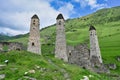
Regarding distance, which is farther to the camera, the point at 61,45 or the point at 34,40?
the point at 61,45

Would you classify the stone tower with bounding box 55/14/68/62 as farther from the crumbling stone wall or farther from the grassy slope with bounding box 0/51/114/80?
the grassy slope with bounding box 0/51/114/80

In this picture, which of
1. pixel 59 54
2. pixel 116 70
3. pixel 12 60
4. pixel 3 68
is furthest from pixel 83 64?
pixel 116 70

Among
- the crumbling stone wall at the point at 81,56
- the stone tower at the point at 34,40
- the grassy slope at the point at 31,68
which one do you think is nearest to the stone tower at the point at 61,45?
the stone tower at the point at 34,40

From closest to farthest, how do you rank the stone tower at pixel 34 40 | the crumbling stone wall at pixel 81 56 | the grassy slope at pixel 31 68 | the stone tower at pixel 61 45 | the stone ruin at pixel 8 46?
1. the grassy slope at pixel 31 68
2. the crumbling stone wall at pixel 81 56
3. the stone ruin at pixel 8 46
4. the stone tower at pixel 34 40
5. the stone tower at pixel 61 45

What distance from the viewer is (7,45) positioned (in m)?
64.9

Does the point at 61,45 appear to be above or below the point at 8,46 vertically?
above

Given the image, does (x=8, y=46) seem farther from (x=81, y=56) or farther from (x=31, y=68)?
(x=31, y=68)

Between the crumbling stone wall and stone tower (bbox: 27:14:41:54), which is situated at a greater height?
stone tower (bbox: 27:14:41:54)

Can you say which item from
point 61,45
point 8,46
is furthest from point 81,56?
point 8,46

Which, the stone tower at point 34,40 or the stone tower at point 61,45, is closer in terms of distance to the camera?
the stone tower at point 34,40

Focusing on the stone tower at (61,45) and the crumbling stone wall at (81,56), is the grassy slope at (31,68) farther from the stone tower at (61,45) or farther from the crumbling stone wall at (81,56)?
the stone tower at (61,45)

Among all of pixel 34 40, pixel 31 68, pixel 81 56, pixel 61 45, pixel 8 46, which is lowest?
pixel 31 68

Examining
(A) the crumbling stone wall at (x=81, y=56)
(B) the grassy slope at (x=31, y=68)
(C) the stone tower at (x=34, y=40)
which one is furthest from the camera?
(C) the stone tower at (x=34, y=40)

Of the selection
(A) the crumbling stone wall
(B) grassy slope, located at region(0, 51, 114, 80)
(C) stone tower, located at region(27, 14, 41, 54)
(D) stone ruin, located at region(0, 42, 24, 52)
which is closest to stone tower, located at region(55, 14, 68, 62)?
(C) stone tower, located at region(27, 14, 41, 54)
